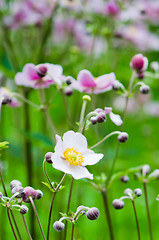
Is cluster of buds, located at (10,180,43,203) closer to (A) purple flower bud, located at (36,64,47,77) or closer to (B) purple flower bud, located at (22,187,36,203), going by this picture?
(B) purple flower bud, located at (22,187,36,203)

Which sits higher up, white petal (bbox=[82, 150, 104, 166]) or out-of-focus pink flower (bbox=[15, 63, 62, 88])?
out-of-focus pink flower (bbox=[15, 63, 62, 88])

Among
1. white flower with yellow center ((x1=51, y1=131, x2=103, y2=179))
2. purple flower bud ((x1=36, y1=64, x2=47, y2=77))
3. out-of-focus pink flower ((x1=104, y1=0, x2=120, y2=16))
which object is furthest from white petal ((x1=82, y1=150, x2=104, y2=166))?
out-of-focus pink flower ((x1=104, y1=0, x2=120, y2=16))


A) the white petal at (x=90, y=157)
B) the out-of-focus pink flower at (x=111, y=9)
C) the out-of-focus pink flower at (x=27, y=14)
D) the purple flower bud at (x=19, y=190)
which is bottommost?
the purple flower bud at (x=19, y=190)

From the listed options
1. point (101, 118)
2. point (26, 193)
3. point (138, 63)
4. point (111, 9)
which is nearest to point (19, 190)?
point (26, 193)

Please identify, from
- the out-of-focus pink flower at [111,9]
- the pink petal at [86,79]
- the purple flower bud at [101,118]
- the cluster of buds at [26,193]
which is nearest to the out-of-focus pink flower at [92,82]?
the pink petal at [86,79]

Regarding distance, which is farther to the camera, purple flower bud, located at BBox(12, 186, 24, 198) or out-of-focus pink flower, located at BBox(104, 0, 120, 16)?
out-of-focus pink flower, located at BBox(104, 0, 120, 16)

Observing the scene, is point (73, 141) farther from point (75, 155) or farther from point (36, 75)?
point (36, 75)

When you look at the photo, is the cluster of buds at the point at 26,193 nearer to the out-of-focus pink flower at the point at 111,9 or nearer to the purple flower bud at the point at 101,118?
the purple flower bud at the point at 101,118
